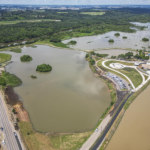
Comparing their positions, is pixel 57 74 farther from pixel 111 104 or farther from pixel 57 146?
pixel 57 146

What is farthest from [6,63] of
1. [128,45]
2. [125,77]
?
[128,45]

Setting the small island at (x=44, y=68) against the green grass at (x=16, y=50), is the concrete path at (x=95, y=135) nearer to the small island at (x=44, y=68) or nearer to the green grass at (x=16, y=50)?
the small island at (x=44, y=68)

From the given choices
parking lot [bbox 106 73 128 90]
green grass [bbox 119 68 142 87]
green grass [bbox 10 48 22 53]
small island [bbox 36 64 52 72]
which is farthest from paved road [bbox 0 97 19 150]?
green grass [bbox 10 48 22 53]

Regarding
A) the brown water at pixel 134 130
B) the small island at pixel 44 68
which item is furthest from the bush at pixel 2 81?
the brown water at pixel 134 130

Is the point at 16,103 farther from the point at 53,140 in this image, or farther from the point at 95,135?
the point at 95,135

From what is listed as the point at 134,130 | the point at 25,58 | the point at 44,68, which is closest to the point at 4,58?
the point at 25,58

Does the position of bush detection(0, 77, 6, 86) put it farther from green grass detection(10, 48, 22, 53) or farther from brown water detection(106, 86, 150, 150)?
brown water detection(106, 86, 150, 150)
